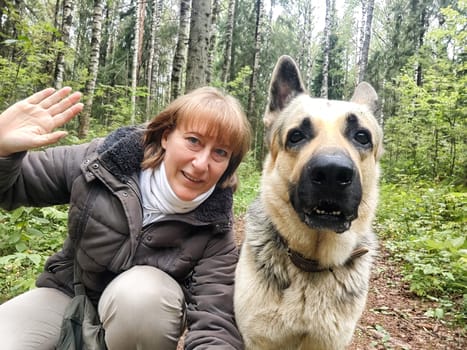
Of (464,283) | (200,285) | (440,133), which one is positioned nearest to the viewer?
(200,285)

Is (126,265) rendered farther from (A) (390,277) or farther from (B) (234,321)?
(A) (390,277)

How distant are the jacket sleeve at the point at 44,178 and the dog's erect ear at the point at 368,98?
1.89 m

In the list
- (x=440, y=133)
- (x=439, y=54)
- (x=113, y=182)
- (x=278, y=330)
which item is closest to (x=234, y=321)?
(x=278, y=330)

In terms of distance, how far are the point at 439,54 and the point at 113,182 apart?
15.3m

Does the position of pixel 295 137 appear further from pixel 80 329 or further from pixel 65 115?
pixel 80 329

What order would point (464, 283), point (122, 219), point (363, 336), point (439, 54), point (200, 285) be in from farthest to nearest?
1. point (439, 54)
2. point (464, 283)
3. point (363, 336)
4. point (200, 285)
5. point (122, 219)

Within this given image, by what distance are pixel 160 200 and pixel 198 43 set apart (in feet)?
12.5

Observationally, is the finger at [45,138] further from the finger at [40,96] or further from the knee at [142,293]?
the knee at [142,293]

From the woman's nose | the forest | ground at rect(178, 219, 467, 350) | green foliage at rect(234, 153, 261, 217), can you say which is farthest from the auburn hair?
green foliage at rect(234, 153, 261, 217)

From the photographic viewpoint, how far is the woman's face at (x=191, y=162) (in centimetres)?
195

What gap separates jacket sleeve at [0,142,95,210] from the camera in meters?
1.89

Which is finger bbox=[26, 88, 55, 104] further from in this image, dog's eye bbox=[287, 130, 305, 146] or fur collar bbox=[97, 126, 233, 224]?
dog's eye bbox=[287, 130, 305, 146]

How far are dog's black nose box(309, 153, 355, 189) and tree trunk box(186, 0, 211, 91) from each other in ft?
13.0

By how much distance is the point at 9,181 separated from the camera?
177 cm
